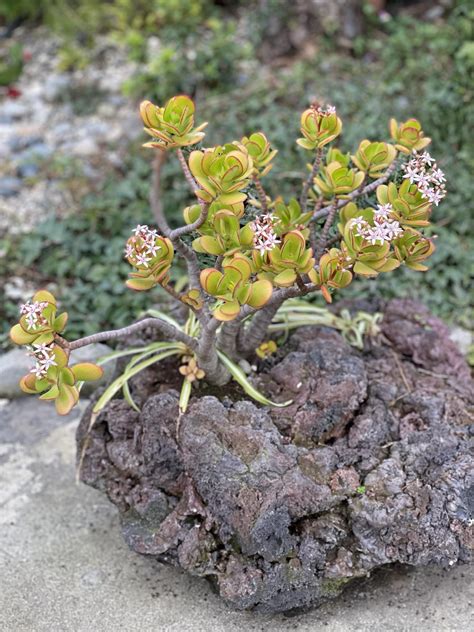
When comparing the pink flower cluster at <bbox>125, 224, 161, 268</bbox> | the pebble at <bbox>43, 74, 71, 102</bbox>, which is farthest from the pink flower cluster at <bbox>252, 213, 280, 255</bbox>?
the pebble at <bbox>43, 74, 71, 102</bbox>

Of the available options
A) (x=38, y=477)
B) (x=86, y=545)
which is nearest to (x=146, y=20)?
(x=38, y=477)

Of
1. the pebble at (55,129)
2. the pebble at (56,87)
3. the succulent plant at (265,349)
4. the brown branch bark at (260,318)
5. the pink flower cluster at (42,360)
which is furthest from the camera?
the pebble at (56,87)

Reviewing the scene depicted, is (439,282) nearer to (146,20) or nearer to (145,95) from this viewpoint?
(145,95)

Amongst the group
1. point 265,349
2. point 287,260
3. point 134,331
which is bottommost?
point 265,349

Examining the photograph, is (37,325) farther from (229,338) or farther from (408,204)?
(408,204)

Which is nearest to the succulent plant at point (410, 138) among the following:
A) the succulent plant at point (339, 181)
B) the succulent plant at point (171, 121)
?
the succulent plant at point (339, 181)

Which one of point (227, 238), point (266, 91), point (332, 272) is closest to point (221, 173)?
point (227, 238)

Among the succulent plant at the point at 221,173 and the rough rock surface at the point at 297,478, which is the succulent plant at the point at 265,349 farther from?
the succulent plant at the point at 221,173
